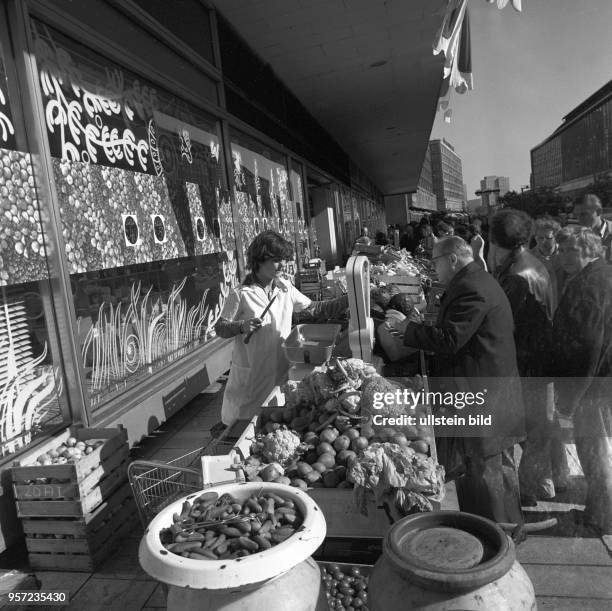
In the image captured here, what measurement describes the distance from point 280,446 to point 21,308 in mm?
2056

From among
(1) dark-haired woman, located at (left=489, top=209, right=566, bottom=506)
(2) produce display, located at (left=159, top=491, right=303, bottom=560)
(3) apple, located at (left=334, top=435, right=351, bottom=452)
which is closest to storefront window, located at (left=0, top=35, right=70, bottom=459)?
(2) produce display, located at (left=159, top=491, right=303, bottom=560)

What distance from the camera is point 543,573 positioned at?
8.66 ft

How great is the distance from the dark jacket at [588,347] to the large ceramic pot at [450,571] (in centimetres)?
171

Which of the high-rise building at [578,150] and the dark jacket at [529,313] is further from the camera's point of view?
the high-rise building at [578,150]

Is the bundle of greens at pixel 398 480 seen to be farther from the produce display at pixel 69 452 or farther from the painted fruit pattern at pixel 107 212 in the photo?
the painted fruit pattern at pixel 107 212

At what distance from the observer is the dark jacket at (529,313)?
3260 mm

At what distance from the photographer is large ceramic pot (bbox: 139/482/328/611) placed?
4.58 feet

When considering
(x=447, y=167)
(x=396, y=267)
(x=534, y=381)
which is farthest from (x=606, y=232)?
(x=447, y=167)

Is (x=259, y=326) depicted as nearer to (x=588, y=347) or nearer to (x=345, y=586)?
(x=345, y=586)

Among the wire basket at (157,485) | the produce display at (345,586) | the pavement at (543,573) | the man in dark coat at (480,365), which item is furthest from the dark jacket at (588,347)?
the wire basket at (157,485)

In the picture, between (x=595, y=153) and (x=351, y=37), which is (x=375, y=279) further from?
(x=351, y=37)

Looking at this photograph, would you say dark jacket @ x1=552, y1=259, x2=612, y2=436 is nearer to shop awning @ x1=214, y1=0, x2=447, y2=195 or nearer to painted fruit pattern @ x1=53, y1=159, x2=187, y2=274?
shop awning @ x1=214, y1=0, x2=447, y2=195

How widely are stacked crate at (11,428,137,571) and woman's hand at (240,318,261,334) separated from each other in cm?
110

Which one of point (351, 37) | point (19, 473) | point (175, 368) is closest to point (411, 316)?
point (175, 368)
